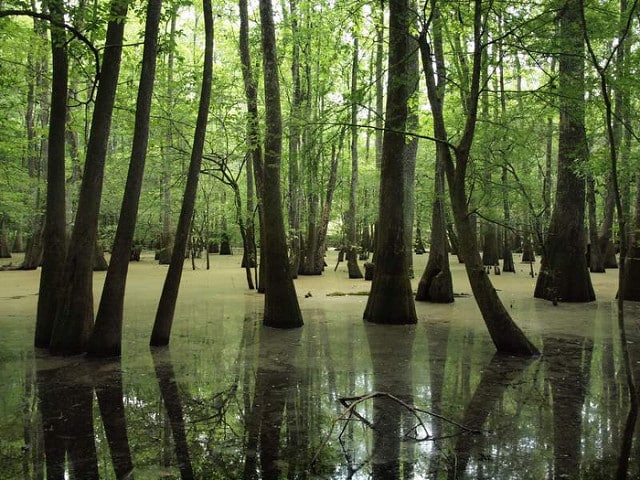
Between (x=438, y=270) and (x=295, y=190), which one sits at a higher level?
(x=295, y=190)

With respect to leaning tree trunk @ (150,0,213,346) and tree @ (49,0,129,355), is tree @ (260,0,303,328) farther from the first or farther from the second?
tree @ (49,0,129,355)

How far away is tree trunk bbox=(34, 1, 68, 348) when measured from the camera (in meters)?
7.43

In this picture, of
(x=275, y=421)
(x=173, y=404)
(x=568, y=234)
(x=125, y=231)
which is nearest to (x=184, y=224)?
(x=125, y=231)

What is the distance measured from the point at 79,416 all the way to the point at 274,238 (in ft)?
16.0

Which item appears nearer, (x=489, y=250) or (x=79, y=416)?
(x=79, y=416)

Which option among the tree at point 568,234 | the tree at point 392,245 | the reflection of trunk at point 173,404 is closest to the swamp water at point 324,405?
the reflection of trunk at point 173,404

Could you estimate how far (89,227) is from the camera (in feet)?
23.0

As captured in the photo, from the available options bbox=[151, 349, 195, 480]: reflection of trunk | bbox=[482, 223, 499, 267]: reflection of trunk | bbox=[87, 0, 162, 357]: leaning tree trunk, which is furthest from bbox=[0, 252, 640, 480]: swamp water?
bbox=[482, 223, 499, 267]: reflection of trunk

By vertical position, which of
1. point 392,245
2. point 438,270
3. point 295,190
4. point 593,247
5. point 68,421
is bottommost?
point 68,421

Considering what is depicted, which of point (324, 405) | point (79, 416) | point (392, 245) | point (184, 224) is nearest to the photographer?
point (79, 416)

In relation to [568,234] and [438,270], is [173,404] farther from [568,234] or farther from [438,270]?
[568,234]

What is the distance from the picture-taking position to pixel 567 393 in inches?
217

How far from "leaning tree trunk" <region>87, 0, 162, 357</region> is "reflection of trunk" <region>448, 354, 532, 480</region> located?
442 centimetres

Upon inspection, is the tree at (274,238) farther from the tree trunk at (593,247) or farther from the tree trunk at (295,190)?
the tree trunk at (593,247)
